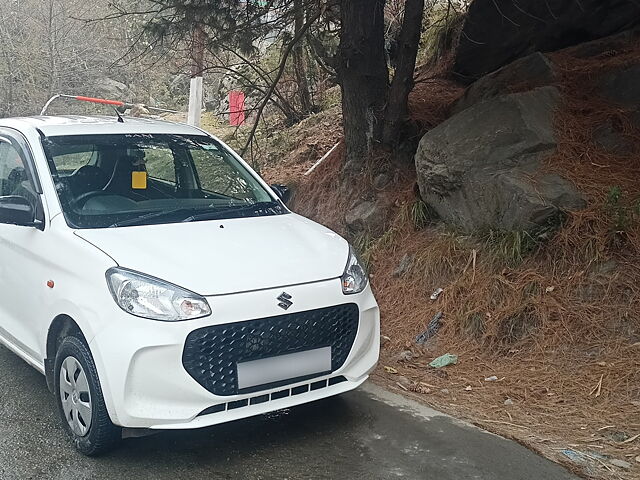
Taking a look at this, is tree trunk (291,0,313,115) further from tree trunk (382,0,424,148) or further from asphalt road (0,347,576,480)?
asphalt road (0,347,576,480)

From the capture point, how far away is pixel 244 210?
4805mm

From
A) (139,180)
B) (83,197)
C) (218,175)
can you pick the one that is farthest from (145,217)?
(218,175)

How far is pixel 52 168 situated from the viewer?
4.56 metres

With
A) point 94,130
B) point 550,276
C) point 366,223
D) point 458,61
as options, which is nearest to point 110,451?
point 94,130

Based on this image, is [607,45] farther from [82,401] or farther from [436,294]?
[82,401]

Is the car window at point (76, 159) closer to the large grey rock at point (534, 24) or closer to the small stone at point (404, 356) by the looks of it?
the small stone at point (404, 356)

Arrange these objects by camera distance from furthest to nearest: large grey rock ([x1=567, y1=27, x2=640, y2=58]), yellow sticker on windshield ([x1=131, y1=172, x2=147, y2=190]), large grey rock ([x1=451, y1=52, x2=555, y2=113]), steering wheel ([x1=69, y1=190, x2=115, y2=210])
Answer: large grey rock ([x1=567, y1=27, x2=640, y2=58]) → large grey rock ([x1=451, y1=52, x2=555, y2=113]) → yellow sticker on windshield ([x1=131, y1=172, x2=147, y2=190]) → steering wheel ([x1=69, y1=190, x2=115, y2=210])

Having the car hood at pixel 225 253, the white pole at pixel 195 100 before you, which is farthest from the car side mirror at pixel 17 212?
the white pole at pixel 195 100

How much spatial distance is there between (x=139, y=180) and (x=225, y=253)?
1.33 meters

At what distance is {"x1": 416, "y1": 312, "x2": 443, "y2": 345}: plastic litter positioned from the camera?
583 centimetres

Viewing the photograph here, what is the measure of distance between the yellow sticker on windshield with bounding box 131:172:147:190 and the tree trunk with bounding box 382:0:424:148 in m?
3.39

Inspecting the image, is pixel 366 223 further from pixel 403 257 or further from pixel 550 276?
pixel 550 276

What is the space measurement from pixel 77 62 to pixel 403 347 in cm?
1717

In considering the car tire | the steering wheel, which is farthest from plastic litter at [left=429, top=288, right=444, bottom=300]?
the car tire
